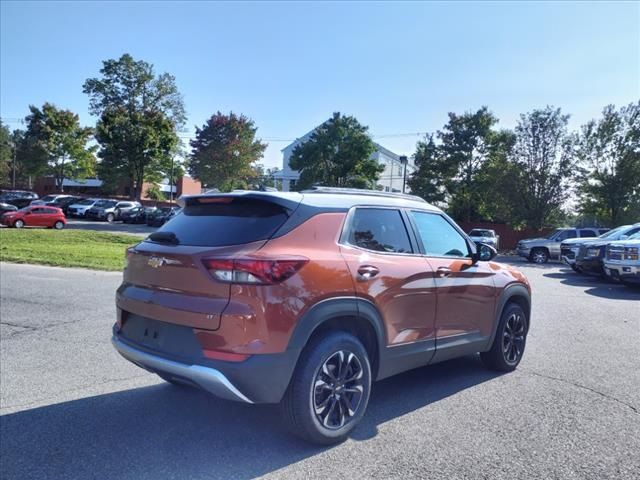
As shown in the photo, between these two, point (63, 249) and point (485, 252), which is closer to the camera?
point (485, 252)

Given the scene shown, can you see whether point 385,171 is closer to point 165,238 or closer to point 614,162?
point 614,162

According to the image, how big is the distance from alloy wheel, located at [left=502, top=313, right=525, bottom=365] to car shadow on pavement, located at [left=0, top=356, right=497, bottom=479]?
0.78 metres

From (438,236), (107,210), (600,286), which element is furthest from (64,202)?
(438,236)

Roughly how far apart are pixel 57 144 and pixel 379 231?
53000 mm

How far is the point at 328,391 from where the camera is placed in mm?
3465

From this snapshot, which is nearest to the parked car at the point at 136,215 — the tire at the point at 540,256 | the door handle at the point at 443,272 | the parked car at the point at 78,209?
the parked car at the point at 78,209

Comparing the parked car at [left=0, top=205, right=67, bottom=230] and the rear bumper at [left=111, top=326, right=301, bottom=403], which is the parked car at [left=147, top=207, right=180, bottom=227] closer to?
the parked car at [left=0, top=205, right=67, bottom=230]

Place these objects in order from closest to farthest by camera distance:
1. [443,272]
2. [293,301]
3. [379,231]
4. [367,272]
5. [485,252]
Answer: [293,301] → [367,272] → [379,231] → [443,272] → [485,252]

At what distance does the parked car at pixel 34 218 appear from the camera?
27.0 metres

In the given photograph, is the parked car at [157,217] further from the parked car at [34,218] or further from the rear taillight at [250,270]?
the rear taillight at [250,270]

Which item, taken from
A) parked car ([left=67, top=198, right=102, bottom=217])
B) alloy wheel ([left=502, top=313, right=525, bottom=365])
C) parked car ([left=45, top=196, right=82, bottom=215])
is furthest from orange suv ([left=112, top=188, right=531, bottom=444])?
parked car ([left=45, top=196, right=82, bottom=215])

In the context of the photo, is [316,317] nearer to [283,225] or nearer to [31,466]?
[283,225]

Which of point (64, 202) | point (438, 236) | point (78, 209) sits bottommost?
point (78, 209)

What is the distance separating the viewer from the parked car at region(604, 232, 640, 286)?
1250 centimetres
